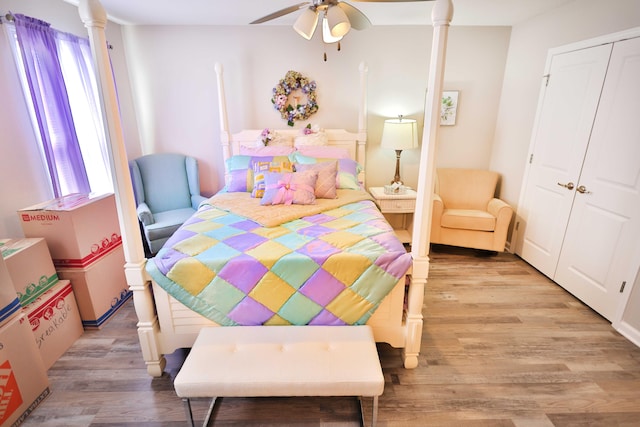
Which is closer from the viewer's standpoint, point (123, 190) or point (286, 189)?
point (123, 190)

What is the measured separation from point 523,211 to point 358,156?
1.82 meters

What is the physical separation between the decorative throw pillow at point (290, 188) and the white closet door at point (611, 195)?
2196 millimetres

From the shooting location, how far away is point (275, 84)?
11.7ft

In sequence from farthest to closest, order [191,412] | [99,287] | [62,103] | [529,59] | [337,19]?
1. [529,59]
2. [62,103]
3. [99,287]
4. [337,19]
5. [191,412]

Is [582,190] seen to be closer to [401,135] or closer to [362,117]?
[401,135]

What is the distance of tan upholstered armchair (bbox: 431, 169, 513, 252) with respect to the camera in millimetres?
3219

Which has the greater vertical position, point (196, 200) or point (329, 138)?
point (329, 138)

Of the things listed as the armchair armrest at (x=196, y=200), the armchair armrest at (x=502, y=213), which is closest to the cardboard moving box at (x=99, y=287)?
the armchair armrest at (x=196, y=200)

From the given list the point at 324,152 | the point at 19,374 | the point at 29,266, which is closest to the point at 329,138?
the point at 324,152

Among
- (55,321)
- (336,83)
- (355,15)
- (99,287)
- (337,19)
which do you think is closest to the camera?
(337,19)

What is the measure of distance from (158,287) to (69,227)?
921mm

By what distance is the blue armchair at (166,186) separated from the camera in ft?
10.8

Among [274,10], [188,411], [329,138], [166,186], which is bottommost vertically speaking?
[188,411]

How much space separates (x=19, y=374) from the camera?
5.22ft
